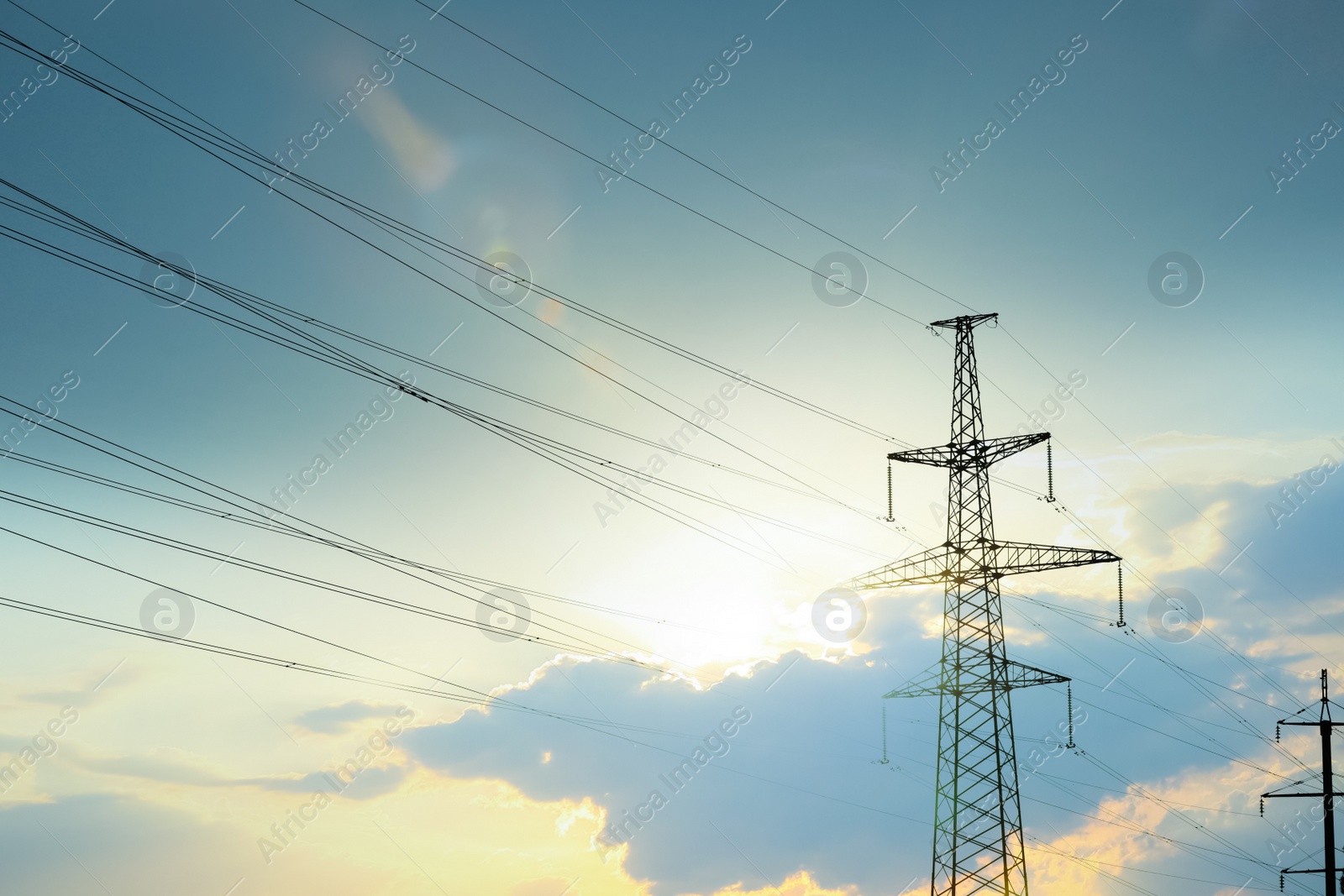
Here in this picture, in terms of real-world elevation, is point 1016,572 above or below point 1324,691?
below

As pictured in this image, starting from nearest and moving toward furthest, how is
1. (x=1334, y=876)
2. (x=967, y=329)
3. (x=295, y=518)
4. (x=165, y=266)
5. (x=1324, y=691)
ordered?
(x=165, y=266) < (x=295, y=518) < (x=967, y=329) < (x=1334, y=876) < (x=1324, y=691)

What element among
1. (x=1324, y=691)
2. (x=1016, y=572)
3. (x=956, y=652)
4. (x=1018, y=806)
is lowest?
(x=1018, y=806)

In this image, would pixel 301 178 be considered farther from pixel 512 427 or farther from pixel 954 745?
pixel 954 745

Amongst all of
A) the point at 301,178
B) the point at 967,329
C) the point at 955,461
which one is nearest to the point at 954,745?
the point at 955,461

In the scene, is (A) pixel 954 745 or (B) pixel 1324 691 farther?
(B) pixel 1324 691

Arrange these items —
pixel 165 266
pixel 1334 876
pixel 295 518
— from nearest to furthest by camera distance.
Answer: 1. pixel 165 266
2. pixel 295 518
3. pixel 1334 876

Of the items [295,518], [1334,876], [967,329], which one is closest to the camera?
[295,518]

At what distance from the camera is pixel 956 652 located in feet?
149

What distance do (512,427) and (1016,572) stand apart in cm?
2186

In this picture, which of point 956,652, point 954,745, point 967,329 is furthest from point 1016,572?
point 967,329

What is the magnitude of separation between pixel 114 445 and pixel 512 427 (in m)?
11.8

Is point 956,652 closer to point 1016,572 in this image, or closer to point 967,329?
point 1016,572

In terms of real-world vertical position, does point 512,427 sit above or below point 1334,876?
above

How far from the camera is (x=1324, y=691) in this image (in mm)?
61250
